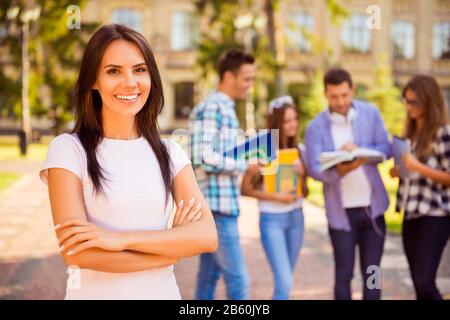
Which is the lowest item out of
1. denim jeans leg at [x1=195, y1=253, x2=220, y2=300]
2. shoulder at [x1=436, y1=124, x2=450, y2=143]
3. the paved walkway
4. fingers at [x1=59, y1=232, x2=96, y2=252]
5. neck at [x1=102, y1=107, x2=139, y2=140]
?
the paved walkway

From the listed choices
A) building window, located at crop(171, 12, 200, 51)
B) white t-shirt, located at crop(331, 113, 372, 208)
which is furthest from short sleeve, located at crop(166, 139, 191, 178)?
building window, located at crop(171, 12, 200, 51)

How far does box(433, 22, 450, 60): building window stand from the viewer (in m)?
38.3

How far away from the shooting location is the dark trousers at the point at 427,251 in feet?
15.4

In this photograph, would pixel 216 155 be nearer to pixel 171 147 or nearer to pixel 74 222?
pixel 171 147

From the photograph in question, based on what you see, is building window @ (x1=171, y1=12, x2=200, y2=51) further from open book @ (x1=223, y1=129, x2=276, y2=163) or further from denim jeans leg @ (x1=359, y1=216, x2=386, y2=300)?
denim jeans leg @ (x1=359, y1=216, x2=386, y2=300)

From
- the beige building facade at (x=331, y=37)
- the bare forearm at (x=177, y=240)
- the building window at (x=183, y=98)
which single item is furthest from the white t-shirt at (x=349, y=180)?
the building window at (x=183, y=98)

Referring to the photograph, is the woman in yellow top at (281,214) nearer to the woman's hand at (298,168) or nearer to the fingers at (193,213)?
the woman's hand at (298,168)

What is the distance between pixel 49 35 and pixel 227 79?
22462 mm

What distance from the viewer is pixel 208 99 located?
16.2 ft


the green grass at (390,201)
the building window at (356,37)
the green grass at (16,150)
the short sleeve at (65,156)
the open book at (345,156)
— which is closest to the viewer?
the short sleeve at (65,156)

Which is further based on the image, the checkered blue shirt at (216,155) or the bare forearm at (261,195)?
the bare forearm at (261,195)

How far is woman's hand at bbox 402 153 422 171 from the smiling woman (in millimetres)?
2438

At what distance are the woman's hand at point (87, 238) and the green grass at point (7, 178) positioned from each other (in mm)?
12487
